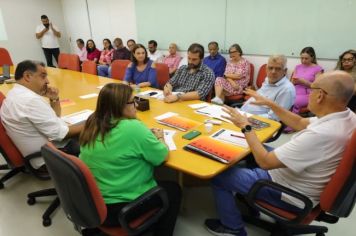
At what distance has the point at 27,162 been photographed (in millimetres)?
1898

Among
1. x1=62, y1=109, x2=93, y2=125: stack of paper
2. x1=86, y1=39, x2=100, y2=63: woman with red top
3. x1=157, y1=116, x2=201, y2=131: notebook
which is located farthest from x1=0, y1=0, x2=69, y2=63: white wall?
x1=157, y1=116, x2=201, y2=131: notebook

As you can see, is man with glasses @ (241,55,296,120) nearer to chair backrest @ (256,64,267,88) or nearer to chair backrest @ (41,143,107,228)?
chair backrest @ (41,143,107,228)

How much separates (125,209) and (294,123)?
134 centimetres

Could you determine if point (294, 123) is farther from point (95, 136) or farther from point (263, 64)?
point (263, 64)

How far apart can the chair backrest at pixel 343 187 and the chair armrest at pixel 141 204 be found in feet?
2.72

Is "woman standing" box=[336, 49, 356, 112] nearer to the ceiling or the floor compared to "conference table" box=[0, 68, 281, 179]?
nearer to the ceiling

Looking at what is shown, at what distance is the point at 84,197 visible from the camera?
3.87ft

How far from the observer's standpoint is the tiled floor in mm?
1903

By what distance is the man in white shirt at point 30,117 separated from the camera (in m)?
1.83

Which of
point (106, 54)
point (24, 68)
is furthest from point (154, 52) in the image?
point (24, 68)

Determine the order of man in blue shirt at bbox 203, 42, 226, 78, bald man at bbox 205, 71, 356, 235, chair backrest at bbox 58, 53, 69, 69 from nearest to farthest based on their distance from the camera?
bald man at bbox 205, 71, 356, 235
man in blue shirt at bbox 203, 42, 226, 78
chair backrest at bbox 58, 53, 69, 69

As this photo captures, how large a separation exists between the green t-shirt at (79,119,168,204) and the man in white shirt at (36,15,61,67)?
740 centimetres

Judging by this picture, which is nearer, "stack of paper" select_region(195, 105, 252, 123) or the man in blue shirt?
"stack of paper" select_region(195, 105, 252, 123)

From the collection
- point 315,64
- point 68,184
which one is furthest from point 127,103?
point 315,64
